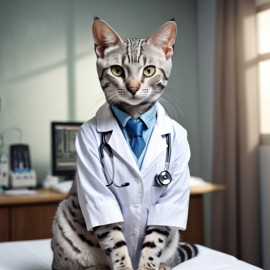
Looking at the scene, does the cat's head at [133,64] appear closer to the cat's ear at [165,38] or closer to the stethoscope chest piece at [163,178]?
the cat's ear at [165,38]

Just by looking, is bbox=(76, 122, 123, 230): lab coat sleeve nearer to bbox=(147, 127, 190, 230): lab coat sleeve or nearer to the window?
bbox=(147, 127, 190, 230): lab coat sleeve

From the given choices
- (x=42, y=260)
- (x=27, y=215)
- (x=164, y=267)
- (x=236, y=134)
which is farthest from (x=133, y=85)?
(x=236, y=134)

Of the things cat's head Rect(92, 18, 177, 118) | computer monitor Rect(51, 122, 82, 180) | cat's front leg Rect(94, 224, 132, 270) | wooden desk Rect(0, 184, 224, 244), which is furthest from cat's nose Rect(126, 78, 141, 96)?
computer monitor Rect(51, 122, 82, 180)

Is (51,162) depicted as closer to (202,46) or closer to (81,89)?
(81,89)

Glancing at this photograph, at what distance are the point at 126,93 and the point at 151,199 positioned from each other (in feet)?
0.96

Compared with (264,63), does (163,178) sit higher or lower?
lower

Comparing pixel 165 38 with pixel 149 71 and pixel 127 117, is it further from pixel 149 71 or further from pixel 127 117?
pixel 127 117

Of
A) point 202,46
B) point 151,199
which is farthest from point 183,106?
point 151,199

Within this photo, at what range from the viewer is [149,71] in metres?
1.13

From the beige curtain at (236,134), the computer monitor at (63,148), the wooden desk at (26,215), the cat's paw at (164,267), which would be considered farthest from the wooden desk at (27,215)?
the cat's paw at (164,267)

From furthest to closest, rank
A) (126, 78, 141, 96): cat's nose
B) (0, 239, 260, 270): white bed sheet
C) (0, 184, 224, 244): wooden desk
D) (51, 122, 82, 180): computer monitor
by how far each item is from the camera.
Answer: (51, 122, 82, 180): computer monitor < (0, 184, 224, 244): wooden desk < (0, 239, 260, 270): white bed sheet < (126, 78, 141, 96): cat's nose

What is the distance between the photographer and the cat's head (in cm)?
111

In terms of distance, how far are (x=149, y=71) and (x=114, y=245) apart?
44 cm

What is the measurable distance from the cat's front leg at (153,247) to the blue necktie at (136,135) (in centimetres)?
20
